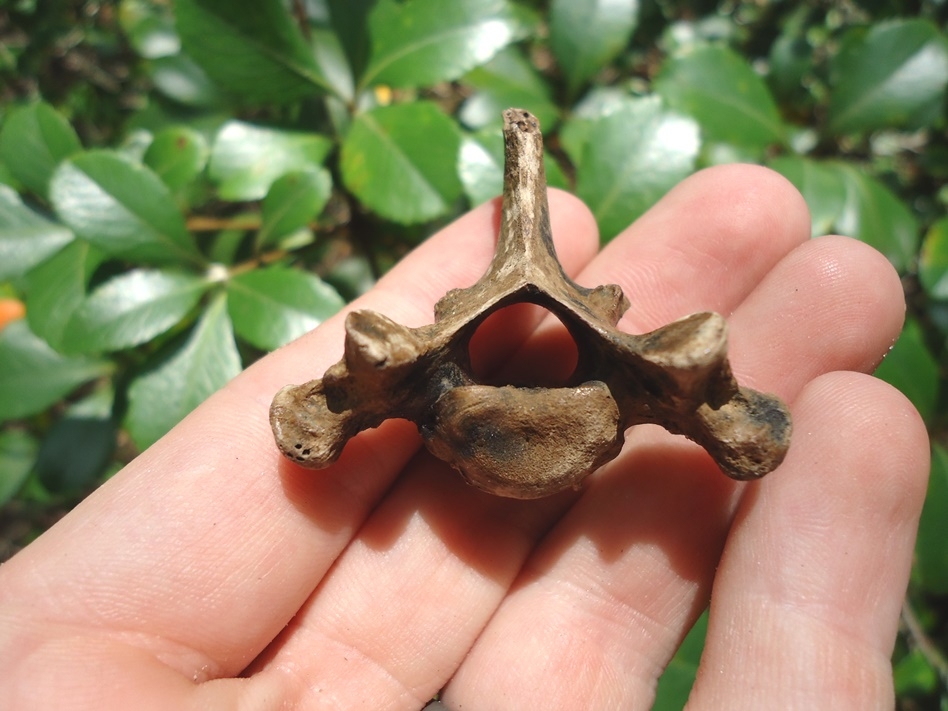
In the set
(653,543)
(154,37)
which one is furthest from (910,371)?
(154,37)

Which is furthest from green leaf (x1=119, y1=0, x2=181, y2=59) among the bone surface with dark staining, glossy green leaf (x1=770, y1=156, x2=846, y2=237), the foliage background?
glossy green leaf (x1=770, y1=156, x2=846, y2=237)

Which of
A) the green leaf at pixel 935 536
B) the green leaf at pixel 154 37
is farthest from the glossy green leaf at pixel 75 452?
the green leaf at pixel 935 536

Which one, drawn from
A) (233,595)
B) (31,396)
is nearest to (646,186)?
(233,595)

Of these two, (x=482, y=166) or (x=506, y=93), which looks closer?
(x=482, y=166)

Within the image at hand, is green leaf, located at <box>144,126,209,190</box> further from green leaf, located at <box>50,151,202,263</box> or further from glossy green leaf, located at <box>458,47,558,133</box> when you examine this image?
glossy green leaf, located at <box>458,47,558,133</box>

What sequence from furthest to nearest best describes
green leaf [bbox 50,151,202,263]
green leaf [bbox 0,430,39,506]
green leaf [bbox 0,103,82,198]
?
green leaf [bbox 0,430,39,506] → green leaf [bbox 0,103,82,198] → green leaf [bbox 50,151,202,263]

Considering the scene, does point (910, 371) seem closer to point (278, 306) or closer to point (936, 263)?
point (936, 263)
